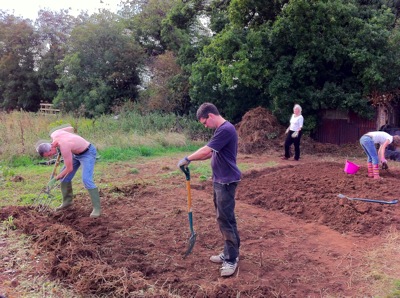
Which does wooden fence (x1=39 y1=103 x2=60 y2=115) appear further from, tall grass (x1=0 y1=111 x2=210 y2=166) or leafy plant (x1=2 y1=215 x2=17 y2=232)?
leafy plant (x1=2 y1=215 x2=17 y2=232)

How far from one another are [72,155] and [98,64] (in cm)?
1656

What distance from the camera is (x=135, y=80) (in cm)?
2320

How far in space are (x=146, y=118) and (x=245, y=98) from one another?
14.1 ft

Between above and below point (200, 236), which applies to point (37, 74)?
above

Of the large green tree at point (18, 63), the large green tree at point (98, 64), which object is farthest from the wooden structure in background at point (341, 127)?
the large green tree at point (18, 63)

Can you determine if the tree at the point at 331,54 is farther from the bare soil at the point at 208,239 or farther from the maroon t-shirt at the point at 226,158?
the maroon t-shirt at the point at 226,158

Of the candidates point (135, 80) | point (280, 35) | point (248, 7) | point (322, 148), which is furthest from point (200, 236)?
point (135, 80)

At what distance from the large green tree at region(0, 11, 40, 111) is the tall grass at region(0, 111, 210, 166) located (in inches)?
496

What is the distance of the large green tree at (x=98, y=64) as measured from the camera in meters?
21.6

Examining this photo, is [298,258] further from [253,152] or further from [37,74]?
[37,74]

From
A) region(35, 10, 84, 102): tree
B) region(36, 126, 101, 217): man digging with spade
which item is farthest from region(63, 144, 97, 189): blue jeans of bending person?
region(35, 10, 84, 102): tree

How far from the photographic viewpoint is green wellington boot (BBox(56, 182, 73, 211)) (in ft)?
22.0

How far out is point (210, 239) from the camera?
18.3 ft

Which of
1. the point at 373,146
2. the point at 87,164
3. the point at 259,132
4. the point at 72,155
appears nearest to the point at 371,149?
the point at 373,146
